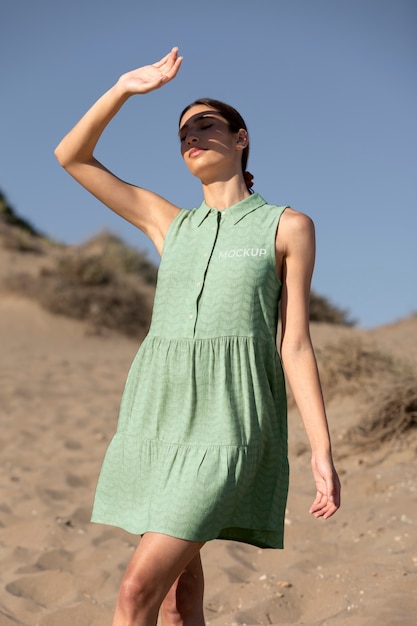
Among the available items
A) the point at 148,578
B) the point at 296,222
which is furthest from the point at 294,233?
the point at 148,578

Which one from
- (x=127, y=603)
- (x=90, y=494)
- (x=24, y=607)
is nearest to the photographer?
(x=127, y=603)

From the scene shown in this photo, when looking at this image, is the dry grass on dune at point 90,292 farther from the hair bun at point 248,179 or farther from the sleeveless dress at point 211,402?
the sleeveless dress at point 211,402

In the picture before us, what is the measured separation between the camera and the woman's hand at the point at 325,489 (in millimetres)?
2410

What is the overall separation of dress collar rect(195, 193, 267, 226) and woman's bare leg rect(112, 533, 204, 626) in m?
0.96

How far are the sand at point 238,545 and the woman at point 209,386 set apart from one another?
136cm

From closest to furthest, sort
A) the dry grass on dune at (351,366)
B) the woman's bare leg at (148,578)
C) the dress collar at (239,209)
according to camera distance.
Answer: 1. the woman's bare leg at (148,578)
2. the dress collar at (239,209)
3. the dry grass on dune at (351,366)

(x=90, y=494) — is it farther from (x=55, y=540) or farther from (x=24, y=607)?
(x=24, y=607)

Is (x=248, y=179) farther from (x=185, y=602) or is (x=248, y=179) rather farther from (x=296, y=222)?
(x=185, y=602)

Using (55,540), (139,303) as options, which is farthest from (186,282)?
(139,303)

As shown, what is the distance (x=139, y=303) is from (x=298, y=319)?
1257cm

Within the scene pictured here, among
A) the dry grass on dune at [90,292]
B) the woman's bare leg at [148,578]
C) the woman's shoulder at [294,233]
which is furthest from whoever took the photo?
the dry grass on dune at [90,292]

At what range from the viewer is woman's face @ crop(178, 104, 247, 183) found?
2.71 meters

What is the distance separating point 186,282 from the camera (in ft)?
8.62

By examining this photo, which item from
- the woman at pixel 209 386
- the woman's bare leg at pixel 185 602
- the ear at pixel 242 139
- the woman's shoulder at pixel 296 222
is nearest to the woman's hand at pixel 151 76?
the woman at pixel 209 386
